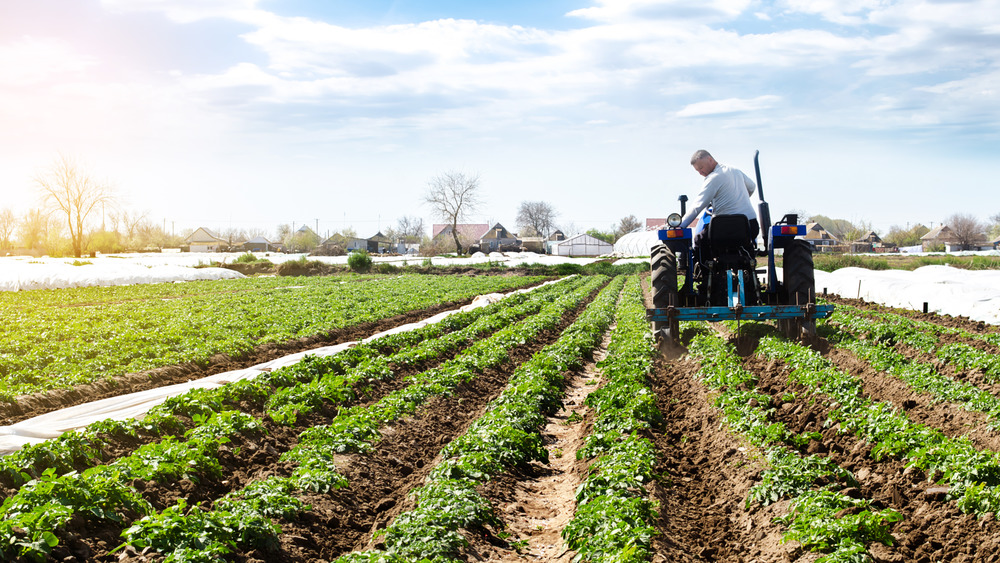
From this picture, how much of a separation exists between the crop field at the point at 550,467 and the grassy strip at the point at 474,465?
0.03 metres

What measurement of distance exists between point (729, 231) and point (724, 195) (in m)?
0.57

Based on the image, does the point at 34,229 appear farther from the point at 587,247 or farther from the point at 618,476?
the point at 618,476

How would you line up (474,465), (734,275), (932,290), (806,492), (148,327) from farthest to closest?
(932,290) < (148,327) < (734,275) < (474,465) < (806,492)

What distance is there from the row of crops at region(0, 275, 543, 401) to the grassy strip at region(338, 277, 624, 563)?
7.25 m

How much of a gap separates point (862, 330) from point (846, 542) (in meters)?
10.2

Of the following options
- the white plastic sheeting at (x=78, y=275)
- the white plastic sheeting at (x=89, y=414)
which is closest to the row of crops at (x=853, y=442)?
the white plastic sheeting at (x=89, y=414)

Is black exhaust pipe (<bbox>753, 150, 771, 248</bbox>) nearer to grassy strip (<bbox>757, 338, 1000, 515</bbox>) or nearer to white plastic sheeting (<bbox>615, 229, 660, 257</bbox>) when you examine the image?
grassy strip (<bbox>757, 338, 1000, 515</bbox>)

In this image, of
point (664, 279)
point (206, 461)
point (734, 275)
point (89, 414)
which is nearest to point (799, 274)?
point (734, 275)

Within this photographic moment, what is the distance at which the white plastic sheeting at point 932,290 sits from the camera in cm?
1852

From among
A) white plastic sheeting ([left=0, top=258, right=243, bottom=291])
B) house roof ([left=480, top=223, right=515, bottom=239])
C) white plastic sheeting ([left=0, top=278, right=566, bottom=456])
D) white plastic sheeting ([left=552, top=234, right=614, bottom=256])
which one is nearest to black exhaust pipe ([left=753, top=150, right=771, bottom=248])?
white plastic sheeting ([left=0, top=278, right=566, bottom=456])

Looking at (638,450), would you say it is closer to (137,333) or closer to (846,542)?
(846,542)

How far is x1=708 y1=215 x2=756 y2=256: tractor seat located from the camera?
33.3 ft

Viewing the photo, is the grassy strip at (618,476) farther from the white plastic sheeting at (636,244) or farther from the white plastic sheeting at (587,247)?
the white plastic sheeting at (587,247)

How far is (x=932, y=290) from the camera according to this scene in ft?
67.2
